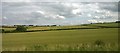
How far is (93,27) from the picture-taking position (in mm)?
31219

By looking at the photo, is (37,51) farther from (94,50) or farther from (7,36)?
(7,36)

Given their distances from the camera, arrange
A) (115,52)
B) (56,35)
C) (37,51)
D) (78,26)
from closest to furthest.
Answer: (115,52) → (37,51) → (56,35) → (78,26)

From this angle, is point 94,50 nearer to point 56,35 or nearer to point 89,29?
point 56,35

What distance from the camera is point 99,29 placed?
30.9 metres

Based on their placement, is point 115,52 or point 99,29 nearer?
point 115,52

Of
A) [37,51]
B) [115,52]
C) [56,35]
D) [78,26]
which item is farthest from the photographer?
[78,26]

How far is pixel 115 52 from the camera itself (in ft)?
46.5

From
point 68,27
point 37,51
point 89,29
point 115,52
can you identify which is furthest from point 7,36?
point 115,52

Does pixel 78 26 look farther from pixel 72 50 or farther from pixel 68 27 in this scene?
pixel 72 50

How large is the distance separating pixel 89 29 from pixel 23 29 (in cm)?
793

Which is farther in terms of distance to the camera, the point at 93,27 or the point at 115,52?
the point at 93,27

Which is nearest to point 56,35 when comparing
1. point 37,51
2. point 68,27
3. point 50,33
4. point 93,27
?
point 50,33

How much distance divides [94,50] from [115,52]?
120 cm

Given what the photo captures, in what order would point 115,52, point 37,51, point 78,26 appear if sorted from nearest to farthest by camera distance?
point 115,52, point 37,51, point 78,26
